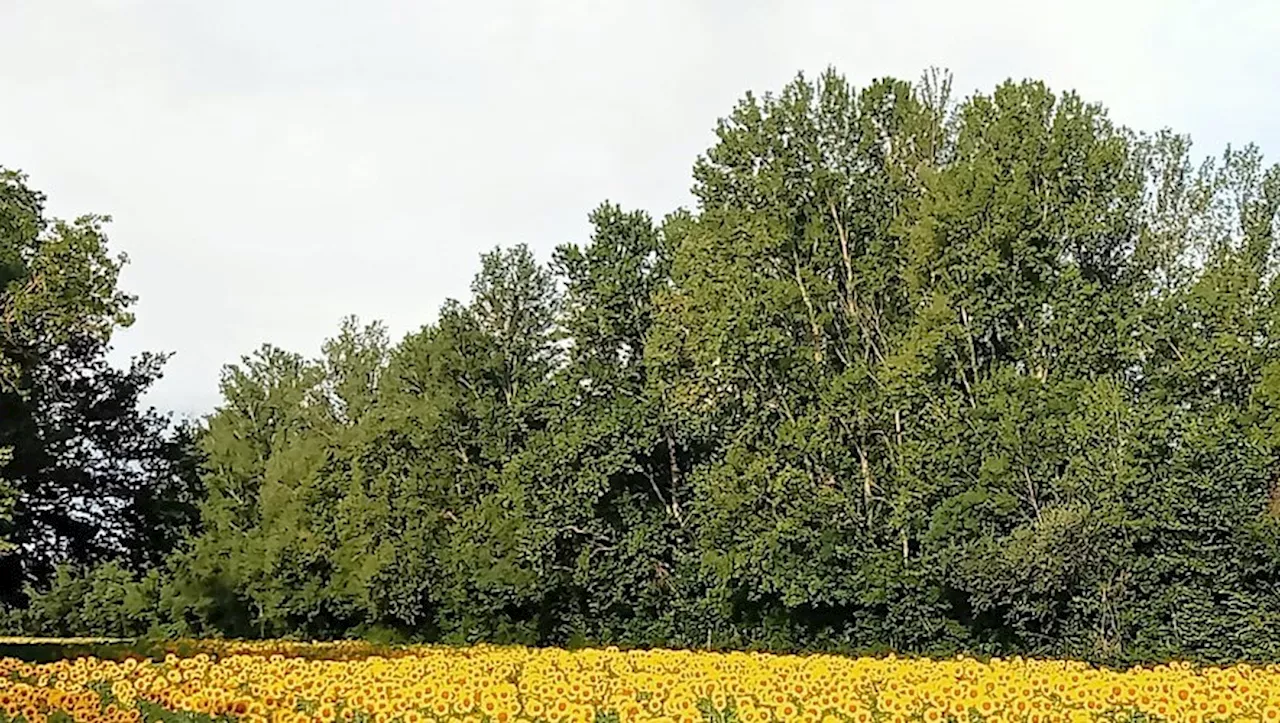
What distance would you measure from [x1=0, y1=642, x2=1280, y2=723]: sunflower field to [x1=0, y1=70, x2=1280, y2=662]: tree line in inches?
449

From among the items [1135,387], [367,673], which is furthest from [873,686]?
[1135,387]

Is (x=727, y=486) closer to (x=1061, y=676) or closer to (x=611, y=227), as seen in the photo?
(x=611, y=227)

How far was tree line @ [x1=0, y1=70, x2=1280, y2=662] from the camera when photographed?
26141 millimetres

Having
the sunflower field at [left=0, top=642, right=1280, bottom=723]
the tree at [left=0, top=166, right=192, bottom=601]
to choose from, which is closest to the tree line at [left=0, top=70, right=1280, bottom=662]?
the tree at [left=0, top=166, right=192, bottom=601]

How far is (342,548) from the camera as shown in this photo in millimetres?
40625

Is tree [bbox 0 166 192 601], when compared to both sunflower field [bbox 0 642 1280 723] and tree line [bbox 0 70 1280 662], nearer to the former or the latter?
tree line [bbox 0 70 1280 662]

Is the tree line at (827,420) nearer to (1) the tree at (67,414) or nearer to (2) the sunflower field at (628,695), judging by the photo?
(1) the tree at (67,414)

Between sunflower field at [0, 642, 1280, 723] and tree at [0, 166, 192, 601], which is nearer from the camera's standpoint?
sunflower field at [0, 642, 1280, 723]

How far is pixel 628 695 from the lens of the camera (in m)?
10.6

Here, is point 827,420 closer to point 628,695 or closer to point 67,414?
point 67,414

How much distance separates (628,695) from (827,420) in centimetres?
2086

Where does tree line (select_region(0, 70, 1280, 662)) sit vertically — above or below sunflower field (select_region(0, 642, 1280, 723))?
above

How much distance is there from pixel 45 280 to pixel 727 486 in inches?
583

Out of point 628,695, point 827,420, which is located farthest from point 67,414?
point 628,695
